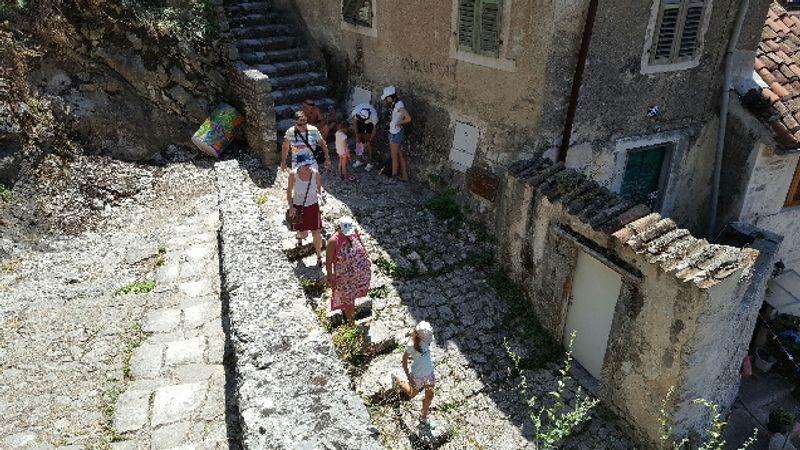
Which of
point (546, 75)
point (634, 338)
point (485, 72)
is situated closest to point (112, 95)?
point (485, 72)

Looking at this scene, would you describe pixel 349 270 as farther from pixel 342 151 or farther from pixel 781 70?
pixel 781 70

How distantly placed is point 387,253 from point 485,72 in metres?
3.06

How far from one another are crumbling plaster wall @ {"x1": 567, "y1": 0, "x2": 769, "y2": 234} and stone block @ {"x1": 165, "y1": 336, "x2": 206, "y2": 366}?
5.69 metres

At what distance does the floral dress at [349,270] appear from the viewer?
642cm

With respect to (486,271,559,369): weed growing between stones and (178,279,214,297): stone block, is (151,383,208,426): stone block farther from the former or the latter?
(486,271,559,369): weed growing between stones

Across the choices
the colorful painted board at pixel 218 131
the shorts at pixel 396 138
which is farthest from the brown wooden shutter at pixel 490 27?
the colorful painted board at pixel 218 131

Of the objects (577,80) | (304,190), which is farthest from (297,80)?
(577,80)

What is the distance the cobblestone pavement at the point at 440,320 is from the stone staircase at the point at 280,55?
6.37ft

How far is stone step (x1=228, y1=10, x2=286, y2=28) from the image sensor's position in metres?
12.2

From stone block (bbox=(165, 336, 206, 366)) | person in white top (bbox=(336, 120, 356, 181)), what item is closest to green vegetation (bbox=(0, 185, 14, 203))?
stone block (bbox=(165, 336, 206, 366))

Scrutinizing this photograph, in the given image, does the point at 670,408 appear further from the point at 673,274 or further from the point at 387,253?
the point at 387,253

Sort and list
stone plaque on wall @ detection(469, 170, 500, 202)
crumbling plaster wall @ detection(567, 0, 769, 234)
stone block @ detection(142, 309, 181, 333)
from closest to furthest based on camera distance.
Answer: stone block @ detection(142, 309, 181, 333) → crumbling plaster wall @ detection(567, 0, 769, 234) → stone plaque on wall @ detection(469, 170, 500, 202)

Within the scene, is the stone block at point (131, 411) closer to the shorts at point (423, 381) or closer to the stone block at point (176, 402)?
the stone block at point (176, 402)

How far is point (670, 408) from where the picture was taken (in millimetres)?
6270
